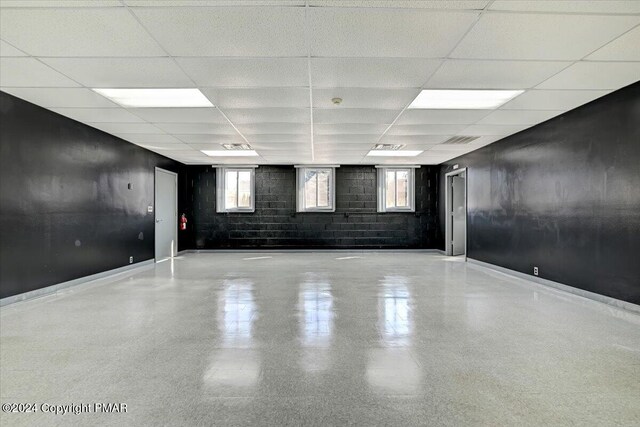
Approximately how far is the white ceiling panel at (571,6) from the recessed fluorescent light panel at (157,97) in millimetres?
3188

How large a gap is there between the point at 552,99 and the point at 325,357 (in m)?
4.20

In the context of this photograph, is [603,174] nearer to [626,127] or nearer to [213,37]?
[626,127]

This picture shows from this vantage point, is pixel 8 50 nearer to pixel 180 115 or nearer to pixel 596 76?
pixel 180 115

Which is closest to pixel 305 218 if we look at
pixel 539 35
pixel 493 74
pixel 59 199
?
pixel 59 199

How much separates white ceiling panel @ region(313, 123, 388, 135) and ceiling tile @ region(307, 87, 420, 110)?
97cm

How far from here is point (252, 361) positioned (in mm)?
2627

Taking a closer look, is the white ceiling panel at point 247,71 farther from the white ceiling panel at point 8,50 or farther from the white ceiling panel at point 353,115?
the white ceiling panel at point 8,50

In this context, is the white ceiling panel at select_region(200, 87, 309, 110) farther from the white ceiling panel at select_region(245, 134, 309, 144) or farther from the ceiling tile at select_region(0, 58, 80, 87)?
the white ceiling panel at select_region(245, 134, 309, 144)

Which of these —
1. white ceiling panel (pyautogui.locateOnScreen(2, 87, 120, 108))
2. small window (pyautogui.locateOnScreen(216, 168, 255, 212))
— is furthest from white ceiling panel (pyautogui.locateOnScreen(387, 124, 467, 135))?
small window (pyautogui.locateOnScreen(216, 168, 255, 212))

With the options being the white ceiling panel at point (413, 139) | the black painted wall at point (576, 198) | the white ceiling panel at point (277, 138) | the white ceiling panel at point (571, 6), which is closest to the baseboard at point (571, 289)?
the black painted wall at point (576, 198)

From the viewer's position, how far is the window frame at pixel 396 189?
35.0ft

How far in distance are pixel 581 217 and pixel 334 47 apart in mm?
4146

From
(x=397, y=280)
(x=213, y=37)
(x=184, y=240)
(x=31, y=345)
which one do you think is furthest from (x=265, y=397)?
(x=184, y=240)

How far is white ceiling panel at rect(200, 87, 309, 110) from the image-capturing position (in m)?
4.05
